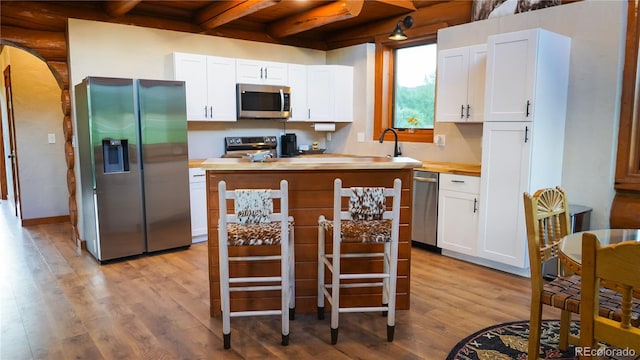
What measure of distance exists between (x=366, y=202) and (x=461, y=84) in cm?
228

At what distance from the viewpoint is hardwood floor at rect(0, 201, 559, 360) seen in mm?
2543

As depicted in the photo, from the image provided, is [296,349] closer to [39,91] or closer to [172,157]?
[172,157]

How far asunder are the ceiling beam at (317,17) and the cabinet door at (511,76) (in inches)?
55.3

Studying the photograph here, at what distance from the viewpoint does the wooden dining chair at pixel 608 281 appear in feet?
4.33

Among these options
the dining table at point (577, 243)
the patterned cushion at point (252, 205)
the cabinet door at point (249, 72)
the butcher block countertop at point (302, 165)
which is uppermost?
the cabinet door at point (249, 72)

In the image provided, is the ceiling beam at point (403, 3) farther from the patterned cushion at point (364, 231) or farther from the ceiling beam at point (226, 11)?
the patterned cushion at point (364, 231)

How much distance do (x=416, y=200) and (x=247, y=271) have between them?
2.15 meters

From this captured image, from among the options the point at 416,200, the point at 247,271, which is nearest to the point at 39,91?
the point at 247,271

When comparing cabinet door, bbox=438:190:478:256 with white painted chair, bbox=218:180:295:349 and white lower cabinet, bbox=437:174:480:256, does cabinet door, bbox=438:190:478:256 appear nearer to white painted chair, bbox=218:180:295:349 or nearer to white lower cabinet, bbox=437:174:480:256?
white lower cabinet, bbox=437:174:480:256

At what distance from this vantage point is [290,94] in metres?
5.46

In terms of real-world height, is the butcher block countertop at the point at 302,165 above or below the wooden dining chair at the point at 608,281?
above

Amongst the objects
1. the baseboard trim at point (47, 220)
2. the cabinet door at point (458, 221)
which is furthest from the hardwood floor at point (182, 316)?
the baseboard trim at point (47, 220)

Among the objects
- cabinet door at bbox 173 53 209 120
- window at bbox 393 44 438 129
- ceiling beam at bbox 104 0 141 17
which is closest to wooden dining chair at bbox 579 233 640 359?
window at bbox 393 44 438 129

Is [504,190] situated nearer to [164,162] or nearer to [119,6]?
[164,162]
